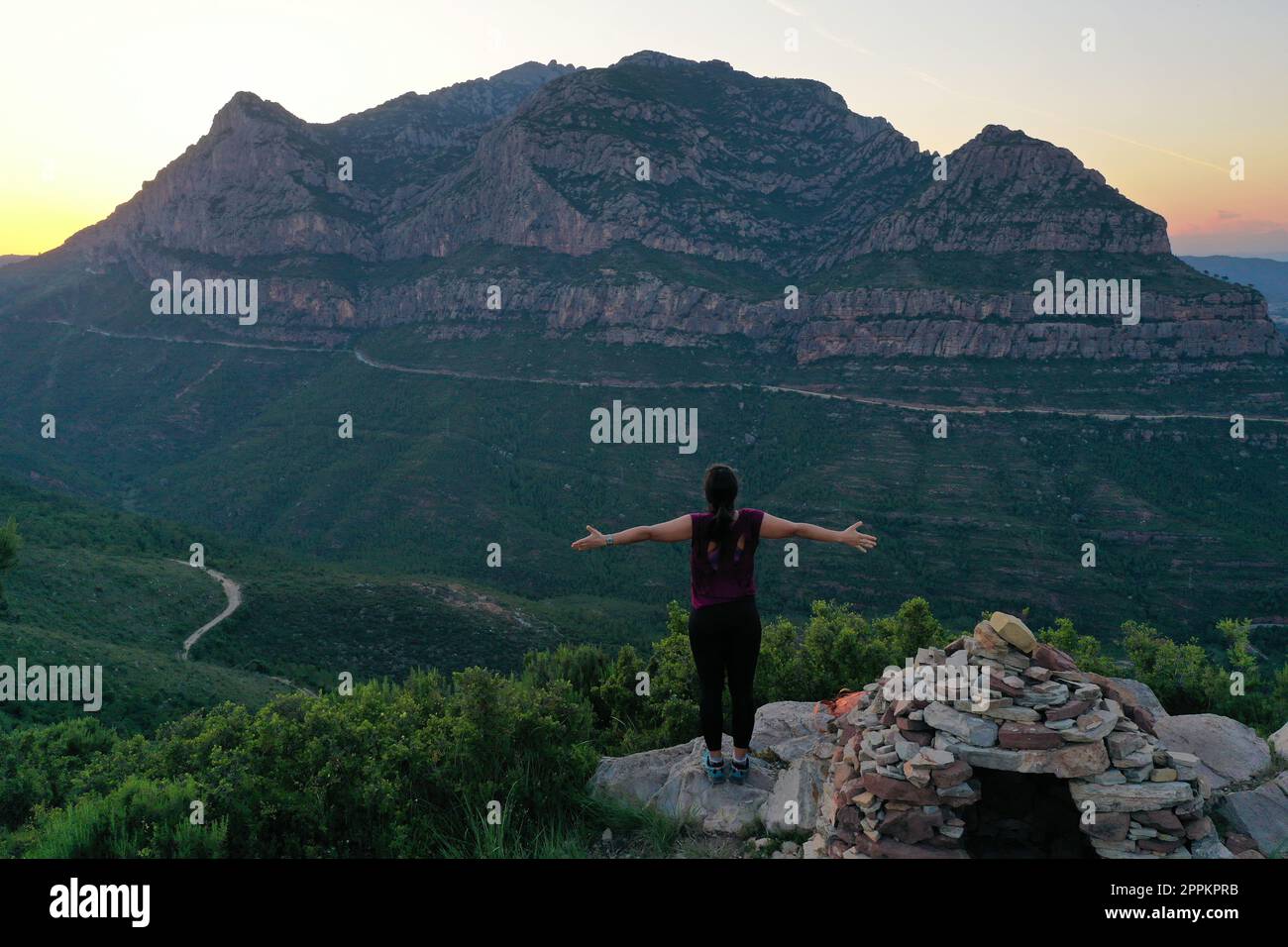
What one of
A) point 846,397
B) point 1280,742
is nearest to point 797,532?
point 1280,742

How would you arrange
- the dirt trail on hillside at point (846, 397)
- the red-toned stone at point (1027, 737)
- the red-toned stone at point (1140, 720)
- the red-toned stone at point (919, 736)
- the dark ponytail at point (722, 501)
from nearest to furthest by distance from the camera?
the red-toned stone at point (1027, 737), the red-toned stone at point (919, 736), the dark ponytail at point (722, 501), the red-toned stone at point (1140, 720), the dirt trail on hillside at point (846, 397)

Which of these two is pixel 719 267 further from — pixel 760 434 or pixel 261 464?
pixel 261 464

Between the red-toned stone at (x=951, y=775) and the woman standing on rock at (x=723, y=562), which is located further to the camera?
the woman standing on rock at (x=723, y=562)

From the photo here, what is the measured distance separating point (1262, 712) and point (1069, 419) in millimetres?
82990

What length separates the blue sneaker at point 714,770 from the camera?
28.1 feet

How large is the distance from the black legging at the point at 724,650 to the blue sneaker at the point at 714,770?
16.1 inches

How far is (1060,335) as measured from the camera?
328 feet

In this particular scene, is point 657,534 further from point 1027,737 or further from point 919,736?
point 1027,737

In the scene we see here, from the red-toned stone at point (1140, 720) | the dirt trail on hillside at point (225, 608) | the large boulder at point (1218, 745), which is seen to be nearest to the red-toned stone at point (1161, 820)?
the red-toned stone at point (1140, 720)

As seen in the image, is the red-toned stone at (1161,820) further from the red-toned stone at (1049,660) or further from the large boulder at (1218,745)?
the large boulder at (1218,745)

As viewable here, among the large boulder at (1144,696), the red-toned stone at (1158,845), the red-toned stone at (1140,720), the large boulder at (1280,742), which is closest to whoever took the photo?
the red-toned stone at (1158,845)

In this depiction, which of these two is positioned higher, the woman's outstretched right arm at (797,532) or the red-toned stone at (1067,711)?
the woman's outstretched right arm at (797,532)

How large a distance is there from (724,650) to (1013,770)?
2911mm
